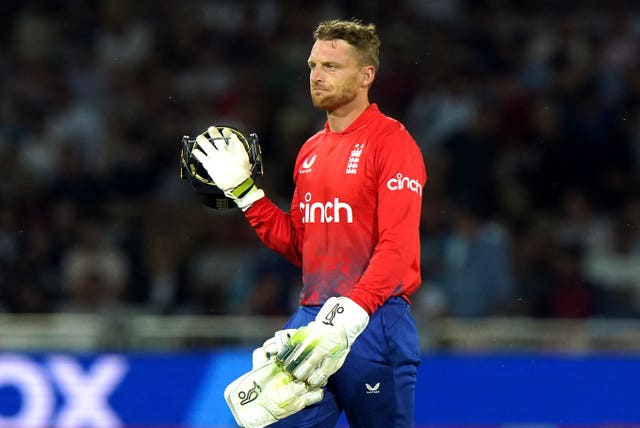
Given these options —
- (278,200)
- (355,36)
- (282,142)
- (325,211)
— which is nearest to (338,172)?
(325,211)

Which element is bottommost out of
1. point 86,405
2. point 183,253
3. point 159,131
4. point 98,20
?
point 86,405

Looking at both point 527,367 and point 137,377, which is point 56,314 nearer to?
point 137,377

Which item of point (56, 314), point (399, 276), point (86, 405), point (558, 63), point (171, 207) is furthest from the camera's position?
point (558, 63)

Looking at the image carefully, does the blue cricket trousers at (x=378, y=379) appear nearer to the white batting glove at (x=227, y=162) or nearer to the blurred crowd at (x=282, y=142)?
the white batting glove at (x=227, y=162)

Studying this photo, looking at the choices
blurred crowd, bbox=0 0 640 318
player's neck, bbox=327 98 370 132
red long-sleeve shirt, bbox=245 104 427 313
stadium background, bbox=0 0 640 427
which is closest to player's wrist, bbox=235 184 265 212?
red long-sleeve shirt, bbox=245 104 427 313

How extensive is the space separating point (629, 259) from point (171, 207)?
153 inches

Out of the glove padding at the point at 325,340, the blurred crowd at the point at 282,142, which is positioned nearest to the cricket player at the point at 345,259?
the glove padding at the point at 325,340

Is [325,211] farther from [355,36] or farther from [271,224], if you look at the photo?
[355,36]

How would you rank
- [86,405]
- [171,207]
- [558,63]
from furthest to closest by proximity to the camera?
1. [558,63]
2. [171,207]
3. [86,405]

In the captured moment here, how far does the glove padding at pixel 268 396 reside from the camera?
14.5ft

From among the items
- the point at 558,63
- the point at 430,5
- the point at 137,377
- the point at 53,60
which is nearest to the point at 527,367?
the point at 137,377

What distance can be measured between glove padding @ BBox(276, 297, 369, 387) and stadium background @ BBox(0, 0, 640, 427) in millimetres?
5000

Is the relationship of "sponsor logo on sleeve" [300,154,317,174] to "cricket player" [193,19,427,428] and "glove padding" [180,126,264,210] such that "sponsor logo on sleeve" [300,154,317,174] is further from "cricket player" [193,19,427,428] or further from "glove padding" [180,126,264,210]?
"glove padding" [180,126,264,210]

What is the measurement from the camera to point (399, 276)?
14.5 ft
